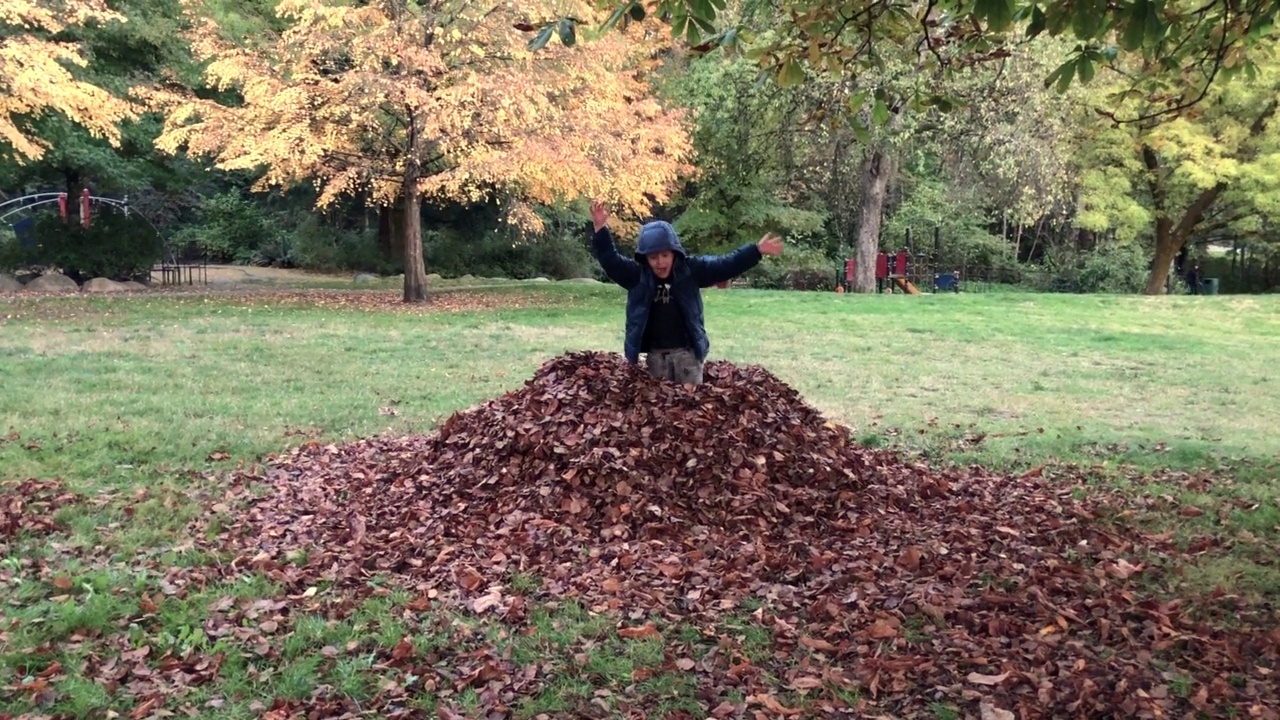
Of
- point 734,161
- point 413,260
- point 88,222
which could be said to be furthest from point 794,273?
point 88,222

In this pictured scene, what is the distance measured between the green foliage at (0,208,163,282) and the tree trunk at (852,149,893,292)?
16674mm

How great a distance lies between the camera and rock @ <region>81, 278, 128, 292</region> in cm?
2056

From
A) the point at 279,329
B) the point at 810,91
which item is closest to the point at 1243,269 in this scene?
the point at 810,91

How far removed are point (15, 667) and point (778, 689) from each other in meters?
2.84

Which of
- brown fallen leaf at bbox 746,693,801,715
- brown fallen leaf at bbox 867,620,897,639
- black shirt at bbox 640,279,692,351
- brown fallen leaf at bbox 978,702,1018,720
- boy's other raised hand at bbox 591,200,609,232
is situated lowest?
brown fallen leaf at bbox 746,693,801,715

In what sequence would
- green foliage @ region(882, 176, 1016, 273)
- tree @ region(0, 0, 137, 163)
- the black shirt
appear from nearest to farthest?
the black shirt, tree @ region(0, 0, 137, 163), green foliage @ region(882, 176, 1016, 273)

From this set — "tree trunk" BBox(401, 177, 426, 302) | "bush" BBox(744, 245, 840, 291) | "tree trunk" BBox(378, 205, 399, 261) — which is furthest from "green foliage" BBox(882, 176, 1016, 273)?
"tree trunk" BBox(401, 177, 426, 302)

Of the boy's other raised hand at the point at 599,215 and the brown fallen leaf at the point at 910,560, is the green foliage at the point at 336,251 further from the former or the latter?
the brown fallen leaf at the point at 910,560

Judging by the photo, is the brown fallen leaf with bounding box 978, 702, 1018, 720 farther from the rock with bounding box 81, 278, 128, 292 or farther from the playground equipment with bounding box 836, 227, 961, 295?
the playground equipment with bounding box 836, 227, 961, 295

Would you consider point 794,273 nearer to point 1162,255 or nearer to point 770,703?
point 1162,255

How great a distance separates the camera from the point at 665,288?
5.80m

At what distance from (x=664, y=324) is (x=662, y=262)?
1.33 feet

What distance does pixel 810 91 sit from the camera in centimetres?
1947

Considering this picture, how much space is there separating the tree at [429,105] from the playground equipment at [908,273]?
10270mm
